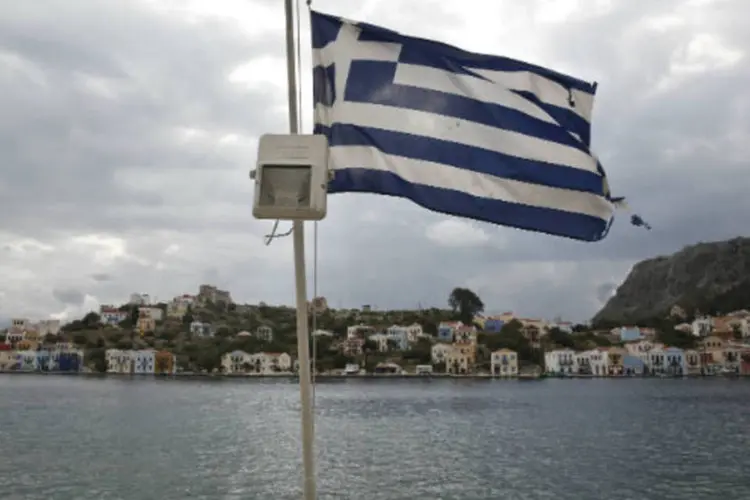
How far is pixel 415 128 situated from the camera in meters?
4.29

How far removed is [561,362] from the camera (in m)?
144

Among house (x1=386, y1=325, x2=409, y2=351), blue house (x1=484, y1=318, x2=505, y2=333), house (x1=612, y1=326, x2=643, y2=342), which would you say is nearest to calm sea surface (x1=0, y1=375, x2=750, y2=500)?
house (x1=386, y1=325, x2=409, y2=351)

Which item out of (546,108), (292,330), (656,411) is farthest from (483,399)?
(292,330)

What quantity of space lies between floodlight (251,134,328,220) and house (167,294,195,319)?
19265cm

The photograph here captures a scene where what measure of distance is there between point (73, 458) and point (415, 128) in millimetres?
30929

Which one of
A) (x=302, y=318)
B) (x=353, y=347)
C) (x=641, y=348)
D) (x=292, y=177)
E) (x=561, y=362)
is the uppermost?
(x=353, y=347)

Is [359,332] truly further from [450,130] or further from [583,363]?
[450,130]

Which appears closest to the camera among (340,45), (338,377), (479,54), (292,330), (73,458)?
(340,45)

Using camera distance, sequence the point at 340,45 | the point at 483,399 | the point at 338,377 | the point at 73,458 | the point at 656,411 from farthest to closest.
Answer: the point at 338,377 < the point at 483,399 < the point at 656,411 < the point at 73,458 < the point at 340,45

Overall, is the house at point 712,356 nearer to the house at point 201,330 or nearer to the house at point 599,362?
the house at point 599,362

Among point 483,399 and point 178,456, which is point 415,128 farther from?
point 483,399

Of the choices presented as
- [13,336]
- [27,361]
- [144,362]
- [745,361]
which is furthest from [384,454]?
[13,336]

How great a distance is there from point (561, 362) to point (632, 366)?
1247 centimetres

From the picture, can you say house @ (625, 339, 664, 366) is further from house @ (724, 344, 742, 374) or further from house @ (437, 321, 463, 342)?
house @ (437, 321, 463, 342)
